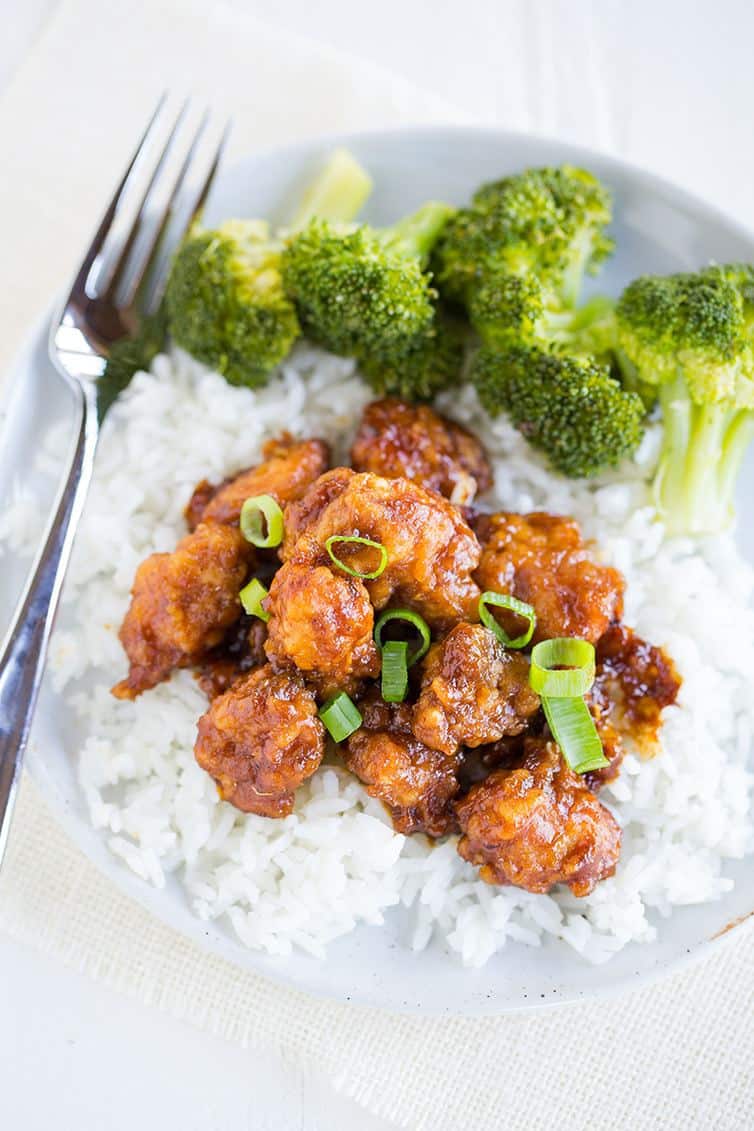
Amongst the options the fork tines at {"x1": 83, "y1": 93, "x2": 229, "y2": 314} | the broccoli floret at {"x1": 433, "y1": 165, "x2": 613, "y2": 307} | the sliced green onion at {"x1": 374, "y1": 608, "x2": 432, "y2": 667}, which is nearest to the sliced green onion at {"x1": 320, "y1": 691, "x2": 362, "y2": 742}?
the sliced green onion at {"x1": 374, "y1": 608, "x2": 432, "y2": 667}

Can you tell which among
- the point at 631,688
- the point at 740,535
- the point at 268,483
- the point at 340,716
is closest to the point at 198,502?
the point at 268,483

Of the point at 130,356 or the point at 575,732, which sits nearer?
the point at 575,732

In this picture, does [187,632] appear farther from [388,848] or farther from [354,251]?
[354,251]

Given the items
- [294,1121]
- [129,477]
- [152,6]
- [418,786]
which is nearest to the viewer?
[418,786]

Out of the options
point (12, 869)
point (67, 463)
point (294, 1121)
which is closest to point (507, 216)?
point (67, 463)

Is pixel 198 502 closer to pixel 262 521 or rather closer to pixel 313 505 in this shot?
pixel 262 521
